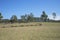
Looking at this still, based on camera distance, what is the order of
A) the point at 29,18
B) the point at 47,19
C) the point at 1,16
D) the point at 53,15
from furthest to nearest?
the point at 53,15, the point at 47,19, the point at 29,18, the point at 1,16

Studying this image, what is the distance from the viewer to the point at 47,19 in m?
127

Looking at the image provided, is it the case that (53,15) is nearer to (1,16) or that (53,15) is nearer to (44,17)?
(44,17)

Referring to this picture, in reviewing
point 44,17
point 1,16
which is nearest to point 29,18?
point 44,17

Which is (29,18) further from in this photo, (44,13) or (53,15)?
(53,15)

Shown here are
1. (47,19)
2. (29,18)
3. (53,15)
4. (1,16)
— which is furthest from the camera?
(53,15)

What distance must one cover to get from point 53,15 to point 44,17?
64.2ft

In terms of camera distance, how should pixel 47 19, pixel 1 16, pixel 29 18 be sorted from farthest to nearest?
pixel 47 19, pixel 29 18, pixel 1 16

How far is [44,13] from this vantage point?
120625mm

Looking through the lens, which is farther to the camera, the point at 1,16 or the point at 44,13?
the point at 44,13

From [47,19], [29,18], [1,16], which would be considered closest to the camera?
[1,16]

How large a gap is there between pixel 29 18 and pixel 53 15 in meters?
33.6

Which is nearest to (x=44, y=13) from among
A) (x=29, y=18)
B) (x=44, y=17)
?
(x=44, y=17)

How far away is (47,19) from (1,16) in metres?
48.2

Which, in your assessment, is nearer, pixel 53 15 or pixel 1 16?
pixel 1 16
